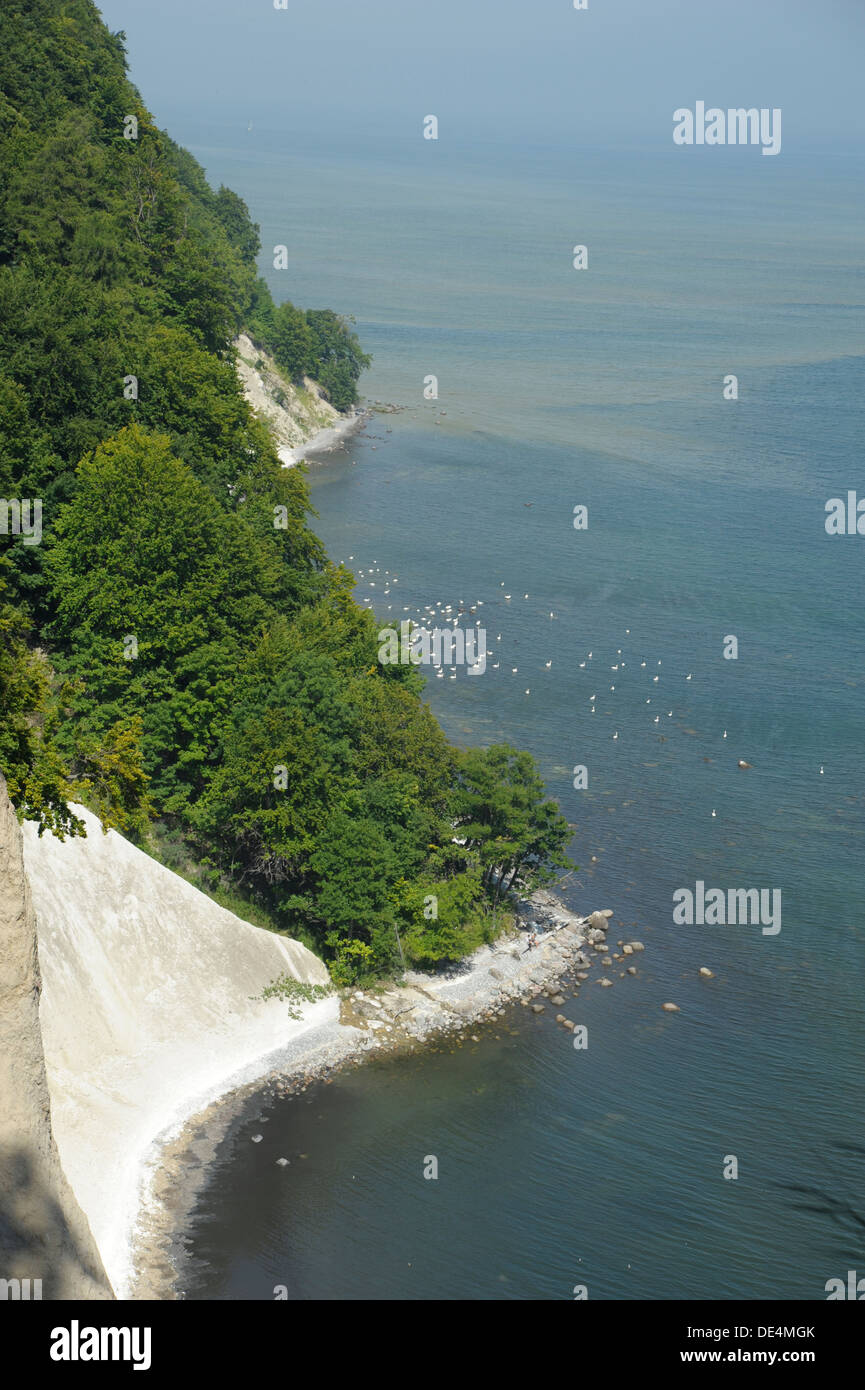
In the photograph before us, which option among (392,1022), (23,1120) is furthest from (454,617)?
(23,1120)

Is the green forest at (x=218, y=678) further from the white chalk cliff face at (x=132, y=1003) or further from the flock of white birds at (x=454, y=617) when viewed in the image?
the flock of white birds at (x=454, y=617)

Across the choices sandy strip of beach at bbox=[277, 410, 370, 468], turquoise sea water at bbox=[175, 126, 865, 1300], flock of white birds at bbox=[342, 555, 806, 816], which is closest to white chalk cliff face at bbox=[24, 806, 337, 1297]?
turquoise sea water at bbox=[175, 126, 865, 1300]

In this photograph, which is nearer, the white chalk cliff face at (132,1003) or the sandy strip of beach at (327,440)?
the white chalk cliff face at (132,1003)

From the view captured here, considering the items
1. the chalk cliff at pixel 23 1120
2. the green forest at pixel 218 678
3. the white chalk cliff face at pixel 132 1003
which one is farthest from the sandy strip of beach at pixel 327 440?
the chalk cliff at pixel 23 1120

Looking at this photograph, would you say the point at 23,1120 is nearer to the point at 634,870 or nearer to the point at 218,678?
the point at 218,678

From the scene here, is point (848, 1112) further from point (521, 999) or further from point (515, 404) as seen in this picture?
point (515, 404)

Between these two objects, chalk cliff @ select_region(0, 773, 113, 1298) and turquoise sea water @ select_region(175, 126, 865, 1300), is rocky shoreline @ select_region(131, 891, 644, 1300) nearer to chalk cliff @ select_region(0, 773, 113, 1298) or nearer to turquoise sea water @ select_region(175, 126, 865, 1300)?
turquoise sea water @ select_region(175, 126, 865, 1300)
